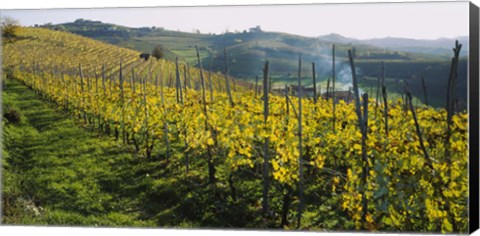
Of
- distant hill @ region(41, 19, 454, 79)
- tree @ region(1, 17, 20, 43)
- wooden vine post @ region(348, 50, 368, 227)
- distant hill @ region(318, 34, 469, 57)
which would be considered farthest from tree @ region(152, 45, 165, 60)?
wooden vine post @ region(348, 50, 368, 227)

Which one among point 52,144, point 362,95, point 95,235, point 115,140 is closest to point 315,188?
point 362,95

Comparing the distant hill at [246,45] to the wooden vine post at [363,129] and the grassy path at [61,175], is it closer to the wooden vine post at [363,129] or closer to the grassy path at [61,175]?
the wooden vine post at [363,129]

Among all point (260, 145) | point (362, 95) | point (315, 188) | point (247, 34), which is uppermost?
point (247, 34)

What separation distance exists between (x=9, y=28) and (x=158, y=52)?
5.51 ft

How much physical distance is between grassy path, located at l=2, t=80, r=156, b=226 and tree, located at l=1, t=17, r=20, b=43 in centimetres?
56

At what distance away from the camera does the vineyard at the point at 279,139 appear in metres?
4.73

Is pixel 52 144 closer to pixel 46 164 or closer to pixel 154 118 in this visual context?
pixel 46 164

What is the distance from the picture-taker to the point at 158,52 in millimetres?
6223

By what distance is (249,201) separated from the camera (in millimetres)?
5734

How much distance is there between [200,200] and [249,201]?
0.52 metres

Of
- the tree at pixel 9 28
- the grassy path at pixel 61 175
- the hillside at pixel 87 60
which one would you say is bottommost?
the grassy path at pixel 61 175

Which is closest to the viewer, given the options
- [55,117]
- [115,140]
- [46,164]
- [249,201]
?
[249,201]

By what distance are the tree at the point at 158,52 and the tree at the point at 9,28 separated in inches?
61.1

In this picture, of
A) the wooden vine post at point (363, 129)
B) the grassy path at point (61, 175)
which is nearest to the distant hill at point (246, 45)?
the wooden vine post at point (363, 129)
